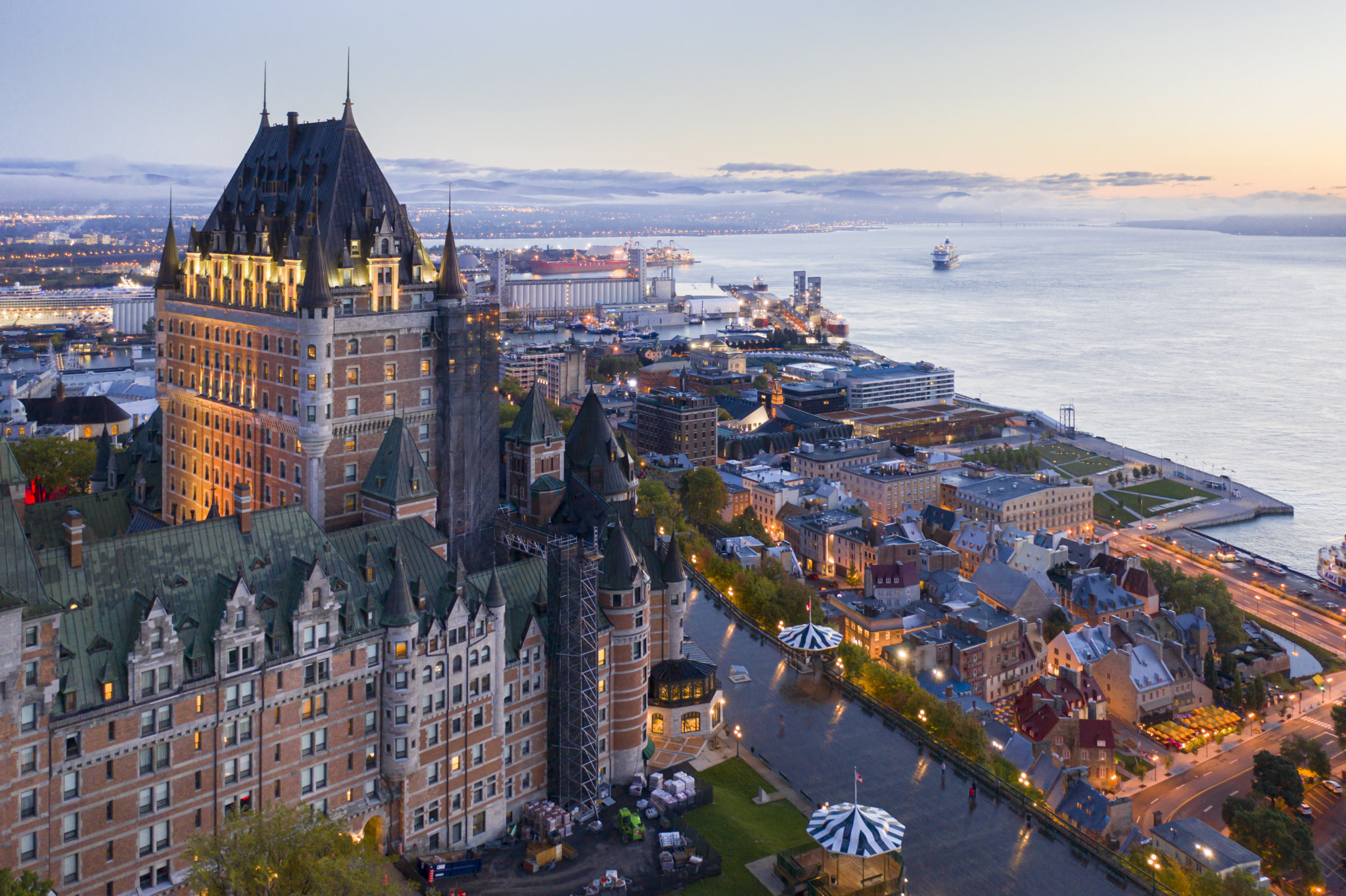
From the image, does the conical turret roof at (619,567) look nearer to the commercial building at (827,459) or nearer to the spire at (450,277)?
the spire at (450,277)

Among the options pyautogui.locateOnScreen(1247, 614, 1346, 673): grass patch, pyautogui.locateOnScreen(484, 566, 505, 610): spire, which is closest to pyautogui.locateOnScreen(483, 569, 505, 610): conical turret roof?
pyautogui.locateOnScreen(484, 566, 505, 610): spire

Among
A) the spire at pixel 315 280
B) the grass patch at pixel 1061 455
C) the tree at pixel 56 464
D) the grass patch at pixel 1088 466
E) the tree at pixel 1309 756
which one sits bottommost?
the tree at pixel 1309 756

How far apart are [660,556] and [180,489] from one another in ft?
130

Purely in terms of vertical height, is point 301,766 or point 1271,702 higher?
point 301,766

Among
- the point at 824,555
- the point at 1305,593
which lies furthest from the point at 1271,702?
the point at 824,555

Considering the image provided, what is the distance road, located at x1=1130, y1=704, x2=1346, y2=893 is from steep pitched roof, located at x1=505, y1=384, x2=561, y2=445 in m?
48.5

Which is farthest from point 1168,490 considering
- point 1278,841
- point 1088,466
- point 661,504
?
point 1278,841

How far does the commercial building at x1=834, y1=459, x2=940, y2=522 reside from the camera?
153875mm

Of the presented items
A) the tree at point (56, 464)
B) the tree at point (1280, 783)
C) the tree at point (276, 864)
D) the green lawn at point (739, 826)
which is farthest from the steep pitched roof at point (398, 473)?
the tree at point (1280, 783)

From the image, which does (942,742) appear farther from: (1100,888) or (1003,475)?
(1003,475)

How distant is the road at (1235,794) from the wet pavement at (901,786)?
75.1 feet

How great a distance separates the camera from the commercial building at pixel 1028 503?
481ft

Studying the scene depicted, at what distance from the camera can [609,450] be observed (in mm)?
81438

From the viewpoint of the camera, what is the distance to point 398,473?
6531 centimetres
